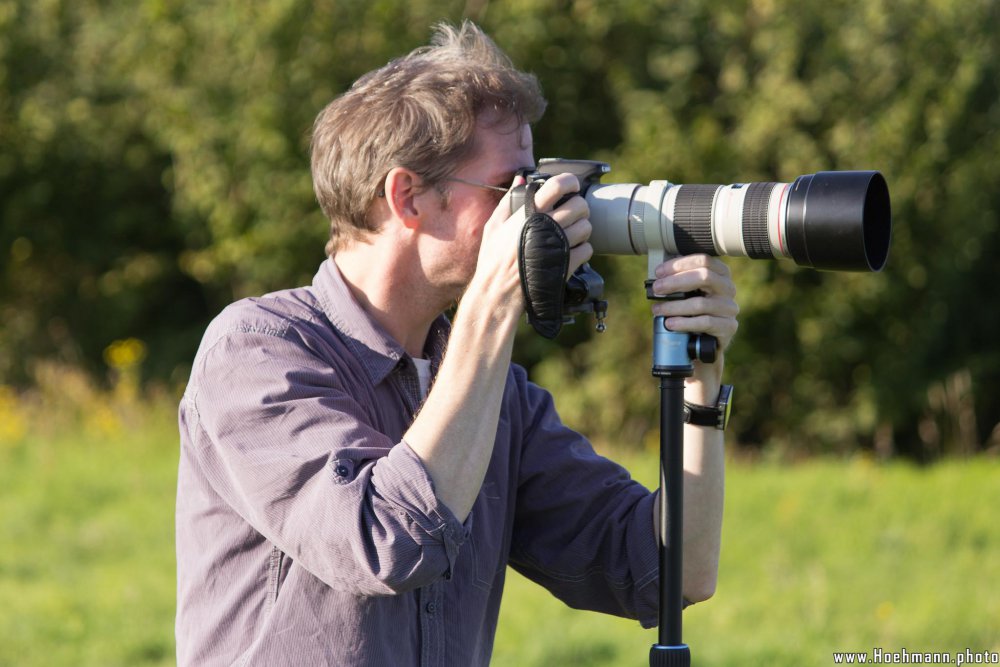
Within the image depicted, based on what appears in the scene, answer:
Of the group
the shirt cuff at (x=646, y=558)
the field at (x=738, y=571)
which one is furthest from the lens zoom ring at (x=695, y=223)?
the field at (x=738, y=571)

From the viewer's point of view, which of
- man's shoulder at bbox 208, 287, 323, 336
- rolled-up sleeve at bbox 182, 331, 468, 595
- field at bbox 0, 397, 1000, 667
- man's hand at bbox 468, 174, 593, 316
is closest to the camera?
rolled-up sleeve at bbox 182, 331, 468, 595

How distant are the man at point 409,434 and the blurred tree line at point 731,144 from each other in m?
3.86

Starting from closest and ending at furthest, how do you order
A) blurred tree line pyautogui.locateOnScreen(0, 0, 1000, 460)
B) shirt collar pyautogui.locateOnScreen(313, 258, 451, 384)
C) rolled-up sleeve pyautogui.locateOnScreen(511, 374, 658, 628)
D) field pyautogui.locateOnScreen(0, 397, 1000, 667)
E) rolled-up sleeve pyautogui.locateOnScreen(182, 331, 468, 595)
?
1. rolled-up sleeve pyautogui.locateOnScreen(182, 331, 468, 595)
2. shirt collar pyautogui.locateOnScreen(313, 258, 451, 384)
3. rolled-up sleeve pyautogui.locateOnScreen(511, 374, 658, 628)
4. field pyautogui.locateOnScreen(0, 397, 1000, 667)
5. blurred tree line pyautogui.locateOnScreen(0, 0, 1000, 460)

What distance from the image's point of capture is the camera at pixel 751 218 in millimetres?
1991

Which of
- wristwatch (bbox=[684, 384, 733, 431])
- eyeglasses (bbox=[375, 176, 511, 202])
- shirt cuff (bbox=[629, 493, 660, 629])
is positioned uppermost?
eyeglasses (bbox=[375, 176, 511, 202])

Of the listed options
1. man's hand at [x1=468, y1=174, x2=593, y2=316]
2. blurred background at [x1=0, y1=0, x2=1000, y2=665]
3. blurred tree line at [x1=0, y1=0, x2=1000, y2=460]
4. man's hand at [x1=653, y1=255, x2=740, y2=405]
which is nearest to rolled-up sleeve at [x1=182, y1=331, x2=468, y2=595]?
man's hand at [x1=468, y1=174, x2=593, y2=316]

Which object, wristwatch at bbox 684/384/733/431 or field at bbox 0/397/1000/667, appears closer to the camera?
wristwatch at bbox 684/384/733/431

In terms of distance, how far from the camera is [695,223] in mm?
2053

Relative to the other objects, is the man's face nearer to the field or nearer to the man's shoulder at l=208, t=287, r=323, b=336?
the man's shoulder at l=208, t=287, r=323, b=336

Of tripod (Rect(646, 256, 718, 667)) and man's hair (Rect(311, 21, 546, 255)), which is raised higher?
man's hair (Rect(311, 21, 546, 255))

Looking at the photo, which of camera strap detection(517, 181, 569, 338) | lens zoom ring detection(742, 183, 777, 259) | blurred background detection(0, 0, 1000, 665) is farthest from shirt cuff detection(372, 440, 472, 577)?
blurred background detection(0, 0, 1000, 665)

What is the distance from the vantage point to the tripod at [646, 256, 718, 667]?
1.93 meters

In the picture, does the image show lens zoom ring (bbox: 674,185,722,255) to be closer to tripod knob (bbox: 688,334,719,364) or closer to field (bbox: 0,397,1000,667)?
tripod knob (bbox: 688,334,719,364)

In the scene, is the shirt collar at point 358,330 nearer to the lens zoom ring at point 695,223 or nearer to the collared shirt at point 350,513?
the collared shirt at point 350,513
